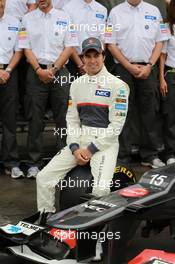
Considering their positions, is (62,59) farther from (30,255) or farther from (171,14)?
(30,255)

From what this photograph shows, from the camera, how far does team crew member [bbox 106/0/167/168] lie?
7676mm

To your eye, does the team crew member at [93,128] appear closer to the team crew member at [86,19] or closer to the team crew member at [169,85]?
the team crew member at [86,19]

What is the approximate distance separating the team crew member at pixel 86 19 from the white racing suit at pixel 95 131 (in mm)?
1908

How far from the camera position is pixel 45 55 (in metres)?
7.39

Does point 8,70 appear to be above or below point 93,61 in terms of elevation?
below

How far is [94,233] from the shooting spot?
456 cm

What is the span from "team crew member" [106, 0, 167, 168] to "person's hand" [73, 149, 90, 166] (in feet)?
7.10

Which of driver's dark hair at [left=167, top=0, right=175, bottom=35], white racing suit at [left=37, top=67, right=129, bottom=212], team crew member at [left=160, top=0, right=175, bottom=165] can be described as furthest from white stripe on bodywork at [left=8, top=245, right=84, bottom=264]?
driver's dark hair at [left=167, top=0, right=175, bottom=35]

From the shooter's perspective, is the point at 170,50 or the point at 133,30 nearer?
the point at 133,30

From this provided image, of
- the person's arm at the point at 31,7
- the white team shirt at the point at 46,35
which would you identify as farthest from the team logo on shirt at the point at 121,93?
the person's arm at the point at 31,7

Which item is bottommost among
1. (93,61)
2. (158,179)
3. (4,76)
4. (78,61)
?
(158,179)

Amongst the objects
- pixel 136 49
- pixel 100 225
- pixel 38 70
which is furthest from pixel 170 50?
pixel 100 225

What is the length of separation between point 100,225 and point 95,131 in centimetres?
153

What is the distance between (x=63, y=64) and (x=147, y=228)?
3053mm
